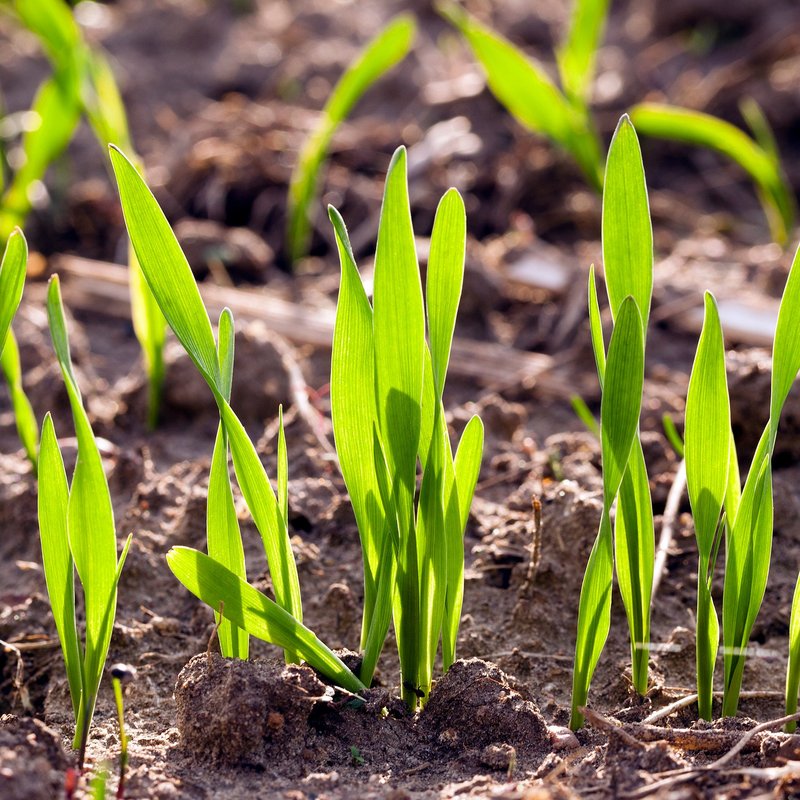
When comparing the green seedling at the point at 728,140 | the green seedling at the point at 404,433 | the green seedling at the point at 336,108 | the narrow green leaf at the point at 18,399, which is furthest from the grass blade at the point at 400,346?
the green seedling at the point at 728,140

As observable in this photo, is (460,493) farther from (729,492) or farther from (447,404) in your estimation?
(447,404)

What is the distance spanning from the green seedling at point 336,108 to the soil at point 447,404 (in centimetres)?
10

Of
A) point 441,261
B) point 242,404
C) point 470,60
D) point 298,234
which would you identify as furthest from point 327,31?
point 441,261

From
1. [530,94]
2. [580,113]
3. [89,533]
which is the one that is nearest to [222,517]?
[89,533]

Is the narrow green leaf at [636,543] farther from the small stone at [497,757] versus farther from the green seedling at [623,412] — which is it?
the small stone at [497,757]

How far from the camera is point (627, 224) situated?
1001 millimetres

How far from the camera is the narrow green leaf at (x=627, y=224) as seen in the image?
98 centimetres

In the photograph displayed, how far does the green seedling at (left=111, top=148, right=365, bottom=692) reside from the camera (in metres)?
0.96

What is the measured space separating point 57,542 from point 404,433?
35cm

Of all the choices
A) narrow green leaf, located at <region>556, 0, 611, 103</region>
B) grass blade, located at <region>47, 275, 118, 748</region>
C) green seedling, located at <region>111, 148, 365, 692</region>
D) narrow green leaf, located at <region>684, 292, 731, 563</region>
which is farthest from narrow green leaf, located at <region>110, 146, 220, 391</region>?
narrow green leaf, located at <region>556, 0, 611, 103</region>

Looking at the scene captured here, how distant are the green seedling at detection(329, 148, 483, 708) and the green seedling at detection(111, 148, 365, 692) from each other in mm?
75

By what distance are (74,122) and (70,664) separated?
1555 millimetres

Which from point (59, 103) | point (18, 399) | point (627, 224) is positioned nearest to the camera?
point (627, 224)

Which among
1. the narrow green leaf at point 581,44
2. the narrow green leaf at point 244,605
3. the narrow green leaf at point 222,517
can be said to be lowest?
the narrow green leaf at point 244,605
